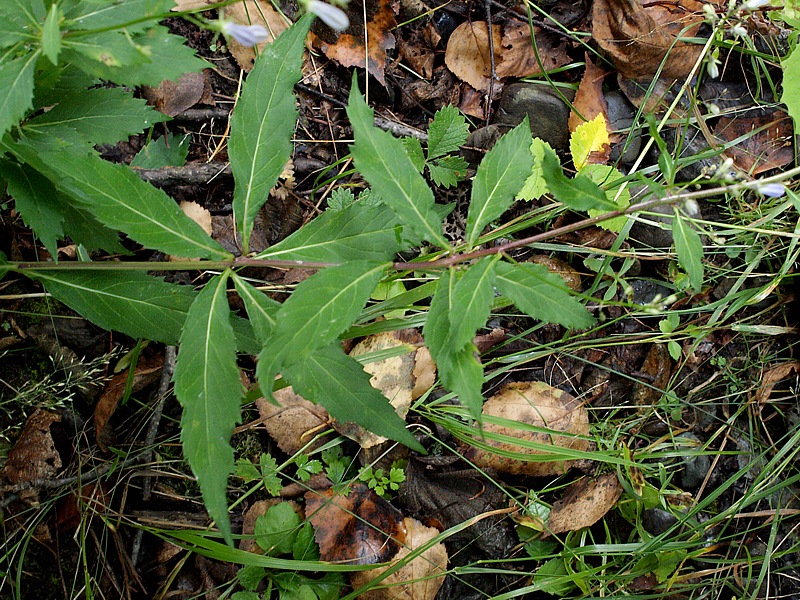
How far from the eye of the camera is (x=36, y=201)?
6.52 feet

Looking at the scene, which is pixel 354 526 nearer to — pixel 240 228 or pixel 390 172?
pixel 240 228

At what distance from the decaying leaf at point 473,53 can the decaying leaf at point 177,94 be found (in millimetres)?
1318

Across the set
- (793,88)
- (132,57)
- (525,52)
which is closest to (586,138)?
(525,52)

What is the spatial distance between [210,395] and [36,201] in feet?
3.11

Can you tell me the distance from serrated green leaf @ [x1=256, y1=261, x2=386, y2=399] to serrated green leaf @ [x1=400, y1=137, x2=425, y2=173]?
139cm

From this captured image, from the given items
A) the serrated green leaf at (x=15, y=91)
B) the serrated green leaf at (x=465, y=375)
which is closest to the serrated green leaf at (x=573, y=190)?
the serrated green leaf at (x=465, y=375)

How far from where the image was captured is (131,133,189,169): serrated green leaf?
8.91 feet

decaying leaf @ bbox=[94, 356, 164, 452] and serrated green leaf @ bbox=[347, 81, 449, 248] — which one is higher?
serrated green leaf @ bbox=[347, 81, 449, 248]

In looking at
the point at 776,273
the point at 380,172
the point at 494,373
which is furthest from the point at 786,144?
the point at 380,172

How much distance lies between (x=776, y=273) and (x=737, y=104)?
3.23 ft

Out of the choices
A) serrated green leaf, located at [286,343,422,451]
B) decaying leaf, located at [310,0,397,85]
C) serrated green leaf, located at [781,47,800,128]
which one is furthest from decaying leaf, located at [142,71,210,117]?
serrated green leaf, located at [781,47,800,128]

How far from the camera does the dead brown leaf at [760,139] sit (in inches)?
129

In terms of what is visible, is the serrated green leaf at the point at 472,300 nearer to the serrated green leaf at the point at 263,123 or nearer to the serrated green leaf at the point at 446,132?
the serrated green leaf at the point at 263,123

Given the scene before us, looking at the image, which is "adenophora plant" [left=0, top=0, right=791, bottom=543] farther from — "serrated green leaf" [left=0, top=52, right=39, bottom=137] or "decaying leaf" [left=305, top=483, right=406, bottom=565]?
"decaying leaf" [left=305, top=483, right=406, bottom=565]
